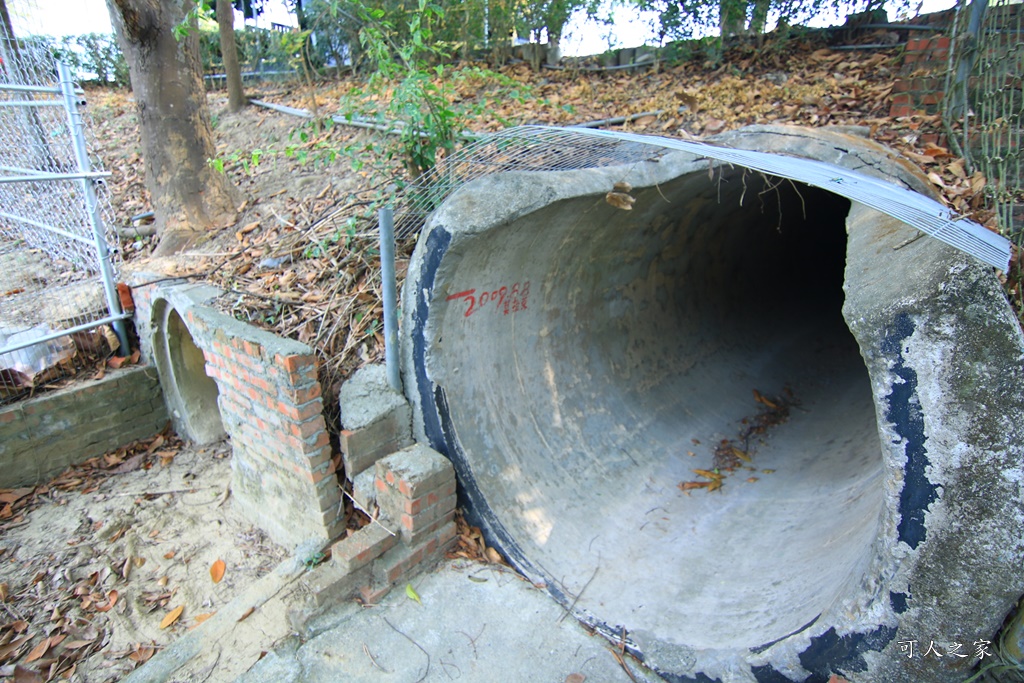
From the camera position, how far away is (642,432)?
15.2ft

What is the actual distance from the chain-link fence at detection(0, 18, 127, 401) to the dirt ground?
92cm

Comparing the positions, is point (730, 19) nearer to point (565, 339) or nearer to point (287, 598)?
point (565, 339)

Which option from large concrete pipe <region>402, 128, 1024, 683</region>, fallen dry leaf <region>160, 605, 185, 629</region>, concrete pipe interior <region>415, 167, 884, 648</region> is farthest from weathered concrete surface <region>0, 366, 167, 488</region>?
concrete pipe interior <region>415, 167, 884, 648</region>

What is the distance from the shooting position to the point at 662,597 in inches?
127

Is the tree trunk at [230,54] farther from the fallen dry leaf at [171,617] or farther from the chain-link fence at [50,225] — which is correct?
the fallen dry leaf at [171,617]

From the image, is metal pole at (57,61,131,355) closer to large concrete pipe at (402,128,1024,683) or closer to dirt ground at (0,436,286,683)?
dirt ground at (0,436,286,683)

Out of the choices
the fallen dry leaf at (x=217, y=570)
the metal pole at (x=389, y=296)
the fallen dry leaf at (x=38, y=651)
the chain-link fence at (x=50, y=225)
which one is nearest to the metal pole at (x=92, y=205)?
the chain-link fence at (x=50, y=225)

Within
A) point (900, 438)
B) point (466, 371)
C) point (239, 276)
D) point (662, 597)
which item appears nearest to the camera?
point (900, 438)

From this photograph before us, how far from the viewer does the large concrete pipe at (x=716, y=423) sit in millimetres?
1965

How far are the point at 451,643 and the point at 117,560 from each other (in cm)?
250

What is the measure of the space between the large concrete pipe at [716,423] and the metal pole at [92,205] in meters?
3.11

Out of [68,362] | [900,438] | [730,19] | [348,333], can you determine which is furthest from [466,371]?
[730,19]

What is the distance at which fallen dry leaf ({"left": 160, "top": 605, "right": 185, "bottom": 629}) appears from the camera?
11.9 feet

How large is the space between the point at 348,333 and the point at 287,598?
1.61 metres
